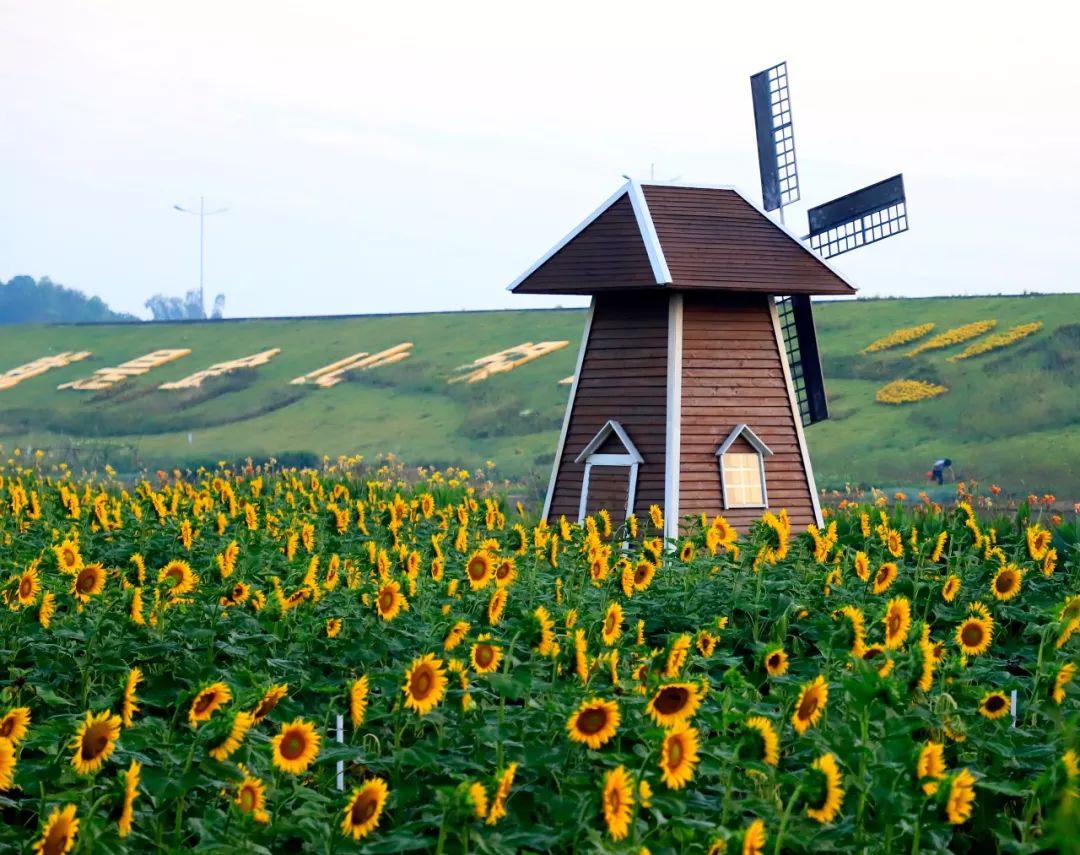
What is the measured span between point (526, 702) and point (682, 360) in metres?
12.1

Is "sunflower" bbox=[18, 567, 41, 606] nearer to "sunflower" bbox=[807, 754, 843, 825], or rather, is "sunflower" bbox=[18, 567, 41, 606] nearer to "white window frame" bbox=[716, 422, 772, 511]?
"sunflower" bbox=[807, 754, 843, 825]

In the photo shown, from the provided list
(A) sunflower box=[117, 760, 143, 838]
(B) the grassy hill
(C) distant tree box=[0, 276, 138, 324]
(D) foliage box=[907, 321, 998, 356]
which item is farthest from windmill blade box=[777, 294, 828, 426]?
(C) distant tree box=[0, 276, 138, 324]

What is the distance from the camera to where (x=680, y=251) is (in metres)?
18.3

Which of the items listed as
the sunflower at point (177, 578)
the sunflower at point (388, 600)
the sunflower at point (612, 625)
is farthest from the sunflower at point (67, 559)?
the sunflower at point (612, 625)

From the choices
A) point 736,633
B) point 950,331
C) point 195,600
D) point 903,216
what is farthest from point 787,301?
point 950,331

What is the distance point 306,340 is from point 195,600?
174 ft

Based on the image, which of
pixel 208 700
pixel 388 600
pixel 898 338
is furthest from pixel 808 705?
pixel 898 338

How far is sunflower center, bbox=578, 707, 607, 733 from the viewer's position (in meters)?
5.34

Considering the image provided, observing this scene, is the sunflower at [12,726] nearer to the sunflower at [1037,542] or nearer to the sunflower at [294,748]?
the sunflower at [294,748]

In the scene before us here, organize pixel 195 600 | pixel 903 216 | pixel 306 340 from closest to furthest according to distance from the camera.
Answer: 1. pixel 195 600
2. pixel 903 216
3. pixel 306 340

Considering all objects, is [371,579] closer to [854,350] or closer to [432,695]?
[432,695]

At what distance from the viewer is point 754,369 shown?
1877 centimetres

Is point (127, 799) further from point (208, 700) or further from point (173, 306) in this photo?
point (173, 306)

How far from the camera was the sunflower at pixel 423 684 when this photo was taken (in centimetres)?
579
